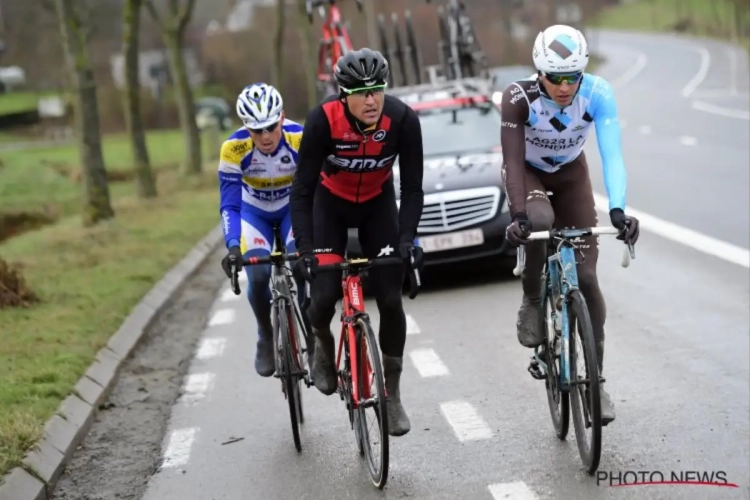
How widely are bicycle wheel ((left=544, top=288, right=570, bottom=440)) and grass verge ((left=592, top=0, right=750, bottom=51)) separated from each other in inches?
3665

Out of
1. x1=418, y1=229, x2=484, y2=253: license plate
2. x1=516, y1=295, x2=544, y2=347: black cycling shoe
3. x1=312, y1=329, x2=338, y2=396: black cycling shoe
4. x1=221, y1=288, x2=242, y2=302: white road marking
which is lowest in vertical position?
x1=221, y1=288, x2=242, y2=302: white road marking

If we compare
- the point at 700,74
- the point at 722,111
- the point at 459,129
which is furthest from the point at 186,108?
the point at 700,74

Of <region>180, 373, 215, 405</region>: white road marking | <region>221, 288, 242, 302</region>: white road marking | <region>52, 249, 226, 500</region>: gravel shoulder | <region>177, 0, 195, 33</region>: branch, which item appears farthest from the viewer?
<region>177, 0, 195, 33</region>: branch

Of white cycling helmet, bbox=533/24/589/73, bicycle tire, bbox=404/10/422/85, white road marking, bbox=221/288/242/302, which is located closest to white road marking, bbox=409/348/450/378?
white cycling helmet, bbox=533/24/589/73

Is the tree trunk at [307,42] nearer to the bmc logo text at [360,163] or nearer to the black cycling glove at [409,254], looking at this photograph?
the bmc logo text at [360,163]

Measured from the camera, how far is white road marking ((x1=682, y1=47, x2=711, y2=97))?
5697 centimetres

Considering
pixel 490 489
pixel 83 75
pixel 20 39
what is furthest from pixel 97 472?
pixel 20 39

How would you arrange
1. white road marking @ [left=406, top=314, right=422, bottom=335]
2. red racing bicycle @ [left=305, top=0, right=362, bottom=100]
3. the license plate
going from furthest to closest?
red racing bicycle @ [left=305, top=0, right=362, bottom=100], the license plate, white road marking @ [left=406, top=314, right=422, bottom=335]

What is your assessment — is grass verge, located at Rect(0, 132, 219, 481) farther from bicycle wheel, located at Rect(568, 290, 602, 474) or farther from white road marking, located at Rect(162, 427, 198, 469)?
bicycle wheel, located at Rect(568, 290, 602, 474)

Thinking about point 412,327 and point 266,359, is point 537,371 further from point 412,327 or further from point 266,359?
point 412,327

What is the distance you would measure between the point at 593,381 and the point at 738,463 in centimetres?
90

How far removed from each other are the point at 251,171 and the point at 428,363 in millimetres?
2139

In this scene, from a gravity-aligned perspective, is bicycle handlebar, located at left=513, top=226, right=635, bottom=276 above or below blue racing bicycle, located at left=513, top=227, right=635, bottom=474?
above

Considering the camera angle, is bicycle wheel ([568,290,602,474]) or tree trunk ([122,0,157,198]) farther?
tree trunk ([122,0,157,198])
